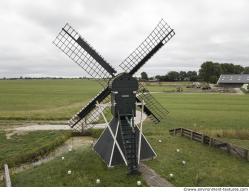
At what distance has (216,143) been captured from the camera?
852 inches

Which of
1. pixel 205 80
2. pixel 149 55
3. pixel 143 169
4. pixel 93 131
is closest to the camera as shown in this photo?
pixel 143 169

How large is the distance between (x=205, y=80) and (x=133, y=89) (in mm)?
122433

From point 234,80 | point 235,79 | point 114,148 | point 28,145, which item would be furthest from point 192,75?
point 114,148

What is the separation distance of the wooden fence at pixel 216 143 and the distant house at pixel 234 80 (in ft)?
276

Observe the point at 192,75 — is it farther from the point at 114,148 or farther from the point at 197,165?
the point at 114,148

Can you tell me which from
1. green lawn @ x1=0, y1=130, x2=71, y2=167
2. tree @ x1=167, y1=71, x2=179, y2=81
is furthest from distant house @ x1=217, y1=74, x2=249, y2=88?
green lawn @ x1=0, y1=130, x2=71, y2=167

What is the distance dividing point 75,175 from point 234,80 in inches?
3875

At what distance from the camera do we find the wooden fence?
19064 mm

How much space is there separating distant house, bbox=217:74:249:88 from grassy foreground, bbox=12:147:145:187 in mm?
94223

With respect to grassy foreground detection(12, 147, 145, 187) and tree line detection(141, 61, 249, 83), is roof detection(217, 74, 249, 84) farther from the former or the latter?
grassy foreground detection(12, 147, 145, 187)

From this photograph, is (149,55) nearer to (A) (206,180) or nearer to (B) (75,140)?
(A) (206,180)

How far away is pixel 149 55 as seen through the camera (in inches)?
730

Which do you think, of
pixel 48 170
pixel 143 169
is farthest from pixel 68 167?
pixel 143 169

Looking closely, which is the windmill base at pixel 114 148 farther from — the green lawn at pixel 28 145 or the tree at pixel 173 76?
the tree at pixel 173 76
